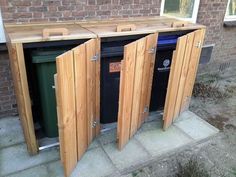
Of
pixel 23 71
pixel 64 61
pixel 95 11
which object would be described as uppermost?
pixel 95 11

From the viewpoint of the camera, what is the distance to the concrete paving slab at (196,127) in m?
3.15

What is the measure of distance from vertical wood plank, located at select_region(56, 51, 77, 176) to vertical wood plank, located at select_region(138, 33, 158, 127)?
962 mm

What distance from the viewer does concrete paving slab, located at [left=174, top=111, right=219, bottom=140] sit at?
3148 millimetres

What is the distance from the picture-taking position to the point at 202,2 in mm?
4125

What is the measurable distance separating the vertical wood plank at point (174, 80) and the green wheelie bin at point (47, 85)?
3.96ft

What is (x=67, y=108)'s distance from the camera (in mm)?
2107

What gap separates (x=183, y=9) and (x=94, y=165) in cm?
299

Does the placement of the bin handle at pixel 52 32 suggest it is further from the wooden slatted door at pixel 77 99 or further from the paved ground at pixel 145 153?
the paved ground at pixel 145 153

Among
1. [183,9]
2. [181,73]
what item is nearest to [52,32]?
[181,73]

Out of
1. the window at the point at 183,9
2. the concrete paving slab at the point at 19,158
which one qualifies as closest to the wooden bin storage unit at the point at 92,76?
the concrete paving slab at the point at 19,158

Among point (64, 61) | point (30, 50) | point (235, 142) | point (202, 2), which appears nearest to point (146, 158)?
point (235, 142)

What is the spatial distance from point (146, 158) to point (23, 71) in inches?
61.3

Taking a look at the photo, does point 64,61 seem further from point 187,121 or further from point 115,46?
point 187,121

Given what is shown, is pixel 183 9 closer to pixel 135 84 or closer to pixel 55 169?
pixel 135 84
